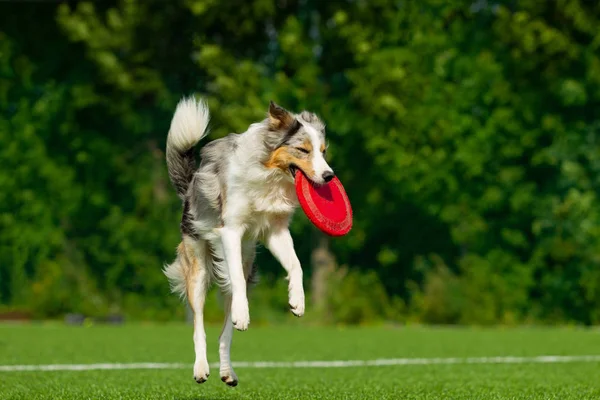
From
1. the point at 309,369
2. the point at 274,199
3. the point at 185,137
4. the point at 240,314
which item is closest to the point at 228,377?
the point at 240,314

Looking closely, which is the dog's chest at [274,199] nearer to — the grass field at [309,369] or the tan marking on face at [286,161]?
the tan marking on face at [286,161]

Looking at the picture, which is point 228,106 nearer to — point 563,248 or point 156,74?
point 156,74

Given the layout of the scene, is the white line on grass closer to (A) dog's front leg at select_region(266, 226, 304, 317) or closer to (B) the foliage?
(A) dog's front leg at select_region(266, 226, 304, 317)

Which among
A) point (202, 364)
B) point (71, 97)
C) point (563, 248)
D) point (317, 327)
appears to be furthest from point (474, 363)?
point (71, 97)

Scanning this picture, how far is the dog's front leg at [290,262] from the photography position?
7082 millimetres

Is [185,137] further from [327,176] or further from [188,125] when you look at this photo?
[327,176]

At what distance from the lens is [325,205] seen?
7.41m

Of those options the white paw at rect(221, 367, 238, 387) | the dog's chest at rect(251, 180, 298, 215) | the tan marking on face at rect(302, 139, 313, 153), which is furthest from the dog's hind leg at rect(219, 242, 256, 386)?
the tan marking on face at rect(302, 139, 313, 153)

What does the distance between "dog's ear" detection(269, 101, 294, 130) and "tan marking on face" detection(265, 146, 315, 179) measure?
16cm

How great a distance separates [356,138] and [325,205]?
15.8m

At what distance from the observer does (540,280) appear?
23.1 metres

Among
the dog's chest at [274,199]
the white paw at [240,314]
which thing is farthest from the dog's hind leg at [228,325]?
the white paw at [240,314]

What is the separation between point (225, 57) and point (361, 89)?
10.3 ft

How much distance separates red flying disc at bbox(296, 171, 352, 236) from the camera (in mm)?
7246
